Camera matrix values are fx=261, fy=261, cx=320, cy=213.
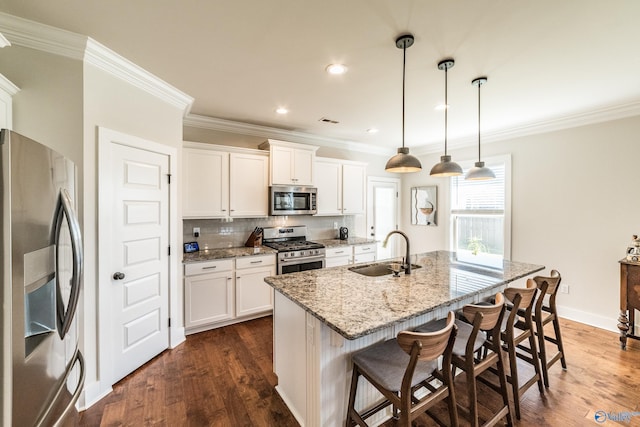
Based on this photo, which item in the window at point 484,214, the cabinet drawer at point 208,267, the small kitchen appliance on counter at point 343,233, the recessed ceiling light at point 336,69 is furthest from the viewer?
the small kitchen appliance on counter at point 343,233

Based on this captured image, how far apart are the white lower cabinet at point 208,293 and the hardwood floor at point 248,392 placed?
32 cm

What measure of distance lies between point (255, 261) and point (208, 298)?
2.22ft

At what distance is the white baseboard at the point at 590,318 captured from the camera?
3128 millimetres

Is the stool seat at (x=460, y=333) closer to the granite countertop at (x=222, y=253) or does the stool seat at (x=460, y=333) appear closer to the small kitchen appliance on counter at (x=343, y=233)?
the granite countertop at (x=222, y=253)

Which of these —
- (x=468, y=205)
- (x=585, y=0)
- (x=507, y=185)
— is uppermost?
(x=585, y=0)

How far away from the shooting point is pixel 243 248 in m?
3.70

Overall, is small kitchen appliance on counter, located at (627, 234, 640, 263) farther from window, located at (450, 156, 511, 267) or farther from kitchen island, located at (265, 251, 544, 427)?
kitchen island, located at (265, 251, 544, 427)

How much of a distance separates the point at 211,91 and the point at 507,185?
4.29 meters

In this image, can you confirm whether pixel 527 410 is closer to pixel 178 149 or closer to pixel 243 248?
pixel 243 248

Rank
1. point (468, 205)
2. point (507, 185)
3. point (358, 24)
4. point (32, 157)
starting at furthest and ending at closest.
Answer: point (468, 205), point (507, 185), point (358, 24), point (32, 157)

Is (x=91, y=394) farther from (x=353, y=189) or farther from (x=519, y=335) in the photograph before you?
(x=353, y=189)

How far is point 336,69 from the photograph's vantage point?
2.27m

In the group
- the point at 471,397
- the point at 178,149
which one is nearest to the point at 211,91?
the point at 178,149

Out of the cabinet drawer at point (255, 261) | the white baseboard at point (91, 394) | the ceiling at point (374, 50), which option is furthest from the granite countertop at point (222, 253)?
the ceiling at point (374, 50)
